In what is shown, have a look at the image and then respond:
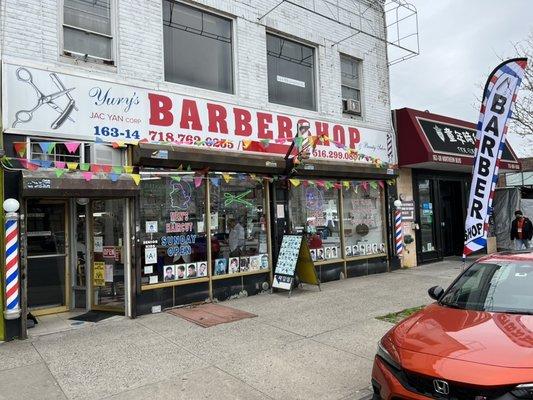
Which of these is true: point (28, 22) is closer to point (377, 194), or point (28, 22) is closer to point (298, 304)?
point (298, 304)

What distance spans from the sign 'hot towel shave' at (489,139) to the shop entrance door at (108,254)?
19.3ft

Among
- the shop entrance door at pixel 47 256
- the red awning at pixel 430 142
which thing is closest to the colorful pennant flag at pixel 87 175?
the shop entrance door at pixel 47 256

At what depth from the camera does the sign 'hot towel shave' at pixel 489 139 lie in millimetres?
7539

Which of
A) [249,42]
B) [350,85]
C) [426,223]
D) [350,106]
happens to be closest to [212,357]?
[249,42]

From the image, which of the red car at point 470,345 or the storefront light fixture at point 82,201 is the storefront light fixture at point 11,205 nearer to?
the storefront light fixture at point 82,201

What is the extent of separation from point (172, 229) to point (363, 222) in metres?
5.70

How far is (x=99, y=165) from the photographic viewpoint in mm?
7434

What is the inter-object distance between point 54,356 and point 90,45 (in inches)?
201

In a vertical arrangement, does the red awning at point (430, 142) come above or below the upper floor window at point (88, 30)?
below

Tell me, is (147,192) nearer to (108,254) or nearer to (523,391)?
(108,254)

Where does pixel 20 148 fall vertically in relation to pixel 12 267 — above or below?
above

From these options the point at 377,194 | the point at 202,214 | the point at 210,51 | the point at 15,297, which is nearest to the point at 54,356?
the point at 15,297

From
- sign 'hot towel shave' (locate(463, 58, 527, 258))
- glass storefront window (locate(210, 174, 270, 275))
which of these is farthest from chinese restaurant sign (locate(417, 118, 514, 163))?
glass storefront window (locate(210, 174, 270, 275))

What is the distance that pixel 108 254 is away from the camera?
8211 millimetres
